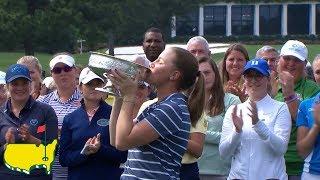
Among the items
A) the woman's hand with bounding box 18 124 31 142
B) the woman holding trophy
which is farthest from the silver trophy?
the woman's hand with bounding box 18 124 31 142

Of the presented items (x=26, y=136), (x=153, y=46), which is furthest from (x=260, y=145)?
(x=153, y=46)

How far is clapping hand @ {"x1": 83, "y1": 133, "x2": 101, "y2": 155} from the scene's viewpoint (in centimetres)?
701

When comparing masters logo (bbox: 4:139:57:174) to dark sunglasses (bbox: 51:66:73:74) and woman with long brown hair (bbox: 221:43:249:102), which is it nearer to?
dark sunglasses (bbox: 51:66:73:74)

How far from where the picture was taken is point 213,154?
7414 mm

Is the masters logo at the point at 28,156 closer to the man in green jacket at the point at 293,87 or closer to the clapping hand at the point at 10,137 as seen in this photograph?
the clapping hand at the point at 10,137

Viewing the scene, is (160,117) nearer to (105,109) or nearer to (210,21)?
(105,109)

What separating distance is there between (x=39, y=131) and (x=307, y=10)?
299 ft

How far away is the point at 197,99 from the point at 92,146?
1207 mm

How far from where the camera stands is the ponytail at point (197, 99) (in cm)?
626

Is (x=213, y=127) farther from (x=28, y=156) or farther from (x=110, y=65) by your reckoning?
(x=110, y=65)

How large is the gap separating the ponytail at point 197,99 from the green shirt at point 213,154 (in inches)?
40.8

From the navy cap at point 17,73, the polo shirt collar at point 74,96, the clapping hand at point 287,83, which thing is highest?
the navy cap at point 17,73

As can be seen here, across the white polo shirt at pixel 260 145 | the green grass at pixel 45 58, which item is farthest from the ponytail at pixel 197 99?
the green grass at pixel 45 58

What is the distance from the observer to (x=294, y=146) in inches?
288
